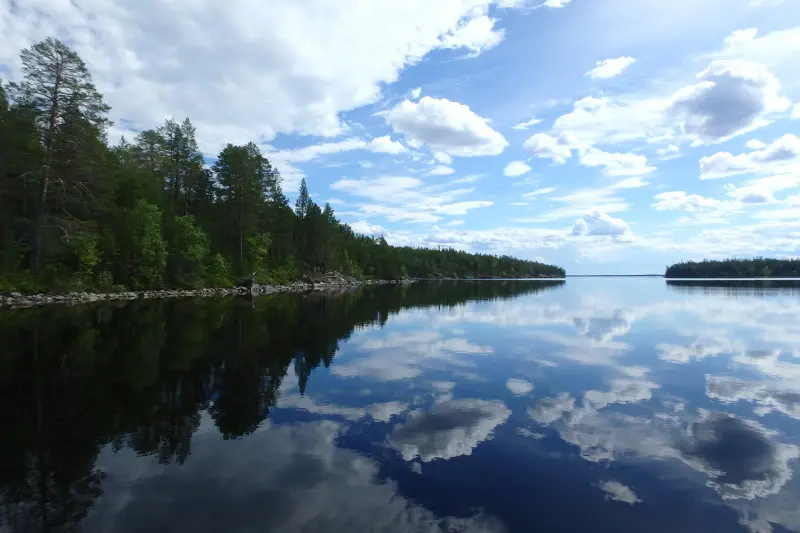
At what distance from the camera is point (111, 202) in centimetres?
5322

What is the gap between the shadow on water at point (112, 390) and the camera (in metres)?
8.55

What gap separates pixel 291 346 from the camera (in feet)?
78.8

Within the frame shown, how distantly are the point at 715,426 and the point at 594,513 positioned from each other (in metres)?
7.08

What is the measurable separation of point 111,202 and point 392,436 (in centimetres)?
5516

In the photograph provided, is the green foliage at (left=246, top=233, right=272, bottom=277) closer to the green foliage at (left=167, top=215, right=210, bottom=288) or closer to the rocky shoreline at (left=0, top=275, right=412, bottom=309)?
the rocky shoreline at (left=0, top=275, right=412, bottom=309)

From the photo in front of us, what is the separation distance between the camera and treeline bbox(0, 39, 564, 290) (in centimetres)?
4206

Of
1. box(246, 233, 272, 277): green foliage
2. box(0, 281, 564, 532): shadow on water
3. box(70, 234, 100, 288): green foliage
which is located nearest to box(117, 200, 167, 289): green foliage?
box(70, 234, 100, 288): green foliage

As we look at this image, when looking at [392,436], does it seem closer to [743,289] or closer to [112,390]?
[112,390]

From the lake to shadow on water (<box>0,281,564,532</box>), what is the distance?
3.1 inches

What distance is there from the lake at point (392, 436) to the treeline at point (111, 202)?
25995mm

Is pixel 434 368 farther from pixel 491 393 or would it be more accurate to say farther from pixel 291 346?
pixel 291 346

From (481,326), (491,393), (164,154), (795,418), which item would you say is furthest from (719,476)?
(164,154)

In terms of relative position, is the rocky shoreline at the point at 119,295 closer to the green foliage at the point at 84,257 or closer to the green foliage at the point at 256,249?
the green foliage at the point at 84,257

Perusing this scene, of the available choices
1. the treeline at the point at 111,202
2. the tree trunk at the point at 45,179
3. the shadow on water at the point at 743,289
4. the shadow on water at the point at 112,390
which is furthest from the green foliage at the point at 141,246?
the shadow on water at the point at 743,289
